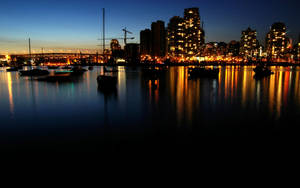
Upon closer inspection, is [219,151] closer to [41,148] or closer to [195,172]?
[195,172]

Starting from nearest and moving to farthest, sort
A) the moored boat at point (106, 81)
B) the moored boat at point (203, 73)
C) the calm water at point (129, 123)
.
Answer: the calm water at point (129, 123), the moored boat at point (106, 81), the moored boat at point (203, 73)

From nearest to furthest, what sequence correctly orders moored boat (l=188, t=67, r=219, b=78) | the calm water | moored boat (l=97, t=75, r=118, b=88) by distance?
the calm water, moored boat (l=97, t=75, r=118, b=88), moored boat (l=188, t=67, r=219, b=78)

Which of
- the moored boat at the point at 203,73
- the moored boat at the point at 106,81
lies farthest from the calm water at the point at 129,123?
the moored boat at the point at 203,73

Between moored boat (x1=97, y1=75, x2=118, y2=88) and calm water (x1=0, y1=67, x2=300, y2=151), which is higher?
moored boat (x1=97, y1=75, x2=118, y2=88)

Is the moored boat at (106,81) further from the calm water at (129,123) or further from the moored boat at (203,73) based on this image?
the moored boat at (203,73)

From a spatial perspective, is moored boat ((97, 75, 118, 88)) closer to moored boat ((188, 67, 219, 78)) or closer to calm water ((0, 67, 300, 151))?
calm water ((0, 67, 300, 151))

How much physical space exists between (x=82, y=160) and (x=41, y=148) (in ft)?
7.24

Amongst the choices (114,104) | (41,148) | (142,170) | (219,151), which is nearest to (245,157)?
(219,151)

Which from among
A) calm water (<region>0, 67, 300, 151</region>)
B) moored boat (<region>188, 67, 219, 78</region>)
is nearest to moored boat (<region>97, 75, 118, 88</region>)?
calm water (<region>0, 67, 300, 151</region>)

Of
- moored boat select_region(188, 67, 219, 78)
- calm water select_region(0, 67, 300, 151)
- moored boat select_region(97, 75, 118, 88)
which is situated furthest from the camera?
moored boat select_region(188, 67, 219, 78)

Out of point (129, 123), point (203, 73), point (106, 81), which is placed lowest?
point (129, 123)

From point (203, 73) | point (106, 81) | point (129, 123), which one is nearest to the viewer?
point (129, 123)

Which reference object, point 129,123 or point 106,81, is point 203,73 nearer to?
point 106,81

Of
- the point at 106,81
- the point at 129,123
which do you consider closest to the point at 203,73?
the point at 106,81
